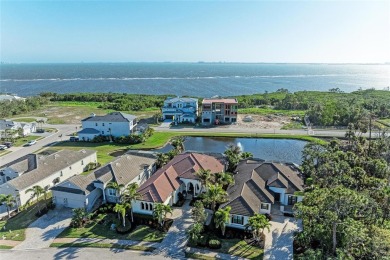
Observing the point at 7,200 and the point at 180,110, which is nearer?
the point at 7,200

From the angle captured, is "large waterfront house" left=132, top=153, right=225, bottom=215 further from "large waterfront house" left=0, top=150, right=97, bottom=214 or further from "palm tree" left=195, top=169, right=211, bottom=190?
"large waterfront house" left=0, top=150, right=97, bottom=214

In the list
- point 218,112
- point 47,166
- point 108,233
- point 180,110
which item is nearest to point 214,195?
point 108,233

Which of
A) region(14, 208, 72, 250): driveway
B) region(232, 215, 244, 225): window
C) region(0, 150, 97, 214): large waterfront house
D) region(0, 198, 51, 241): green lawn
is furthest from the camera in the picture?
region(0, 150, 97, 214): large waterfront house

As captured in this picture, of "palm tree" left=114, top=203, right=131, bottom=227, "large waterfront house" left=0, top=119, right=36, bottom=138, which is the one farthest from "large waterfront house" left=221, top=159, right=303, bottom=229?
"large waterfront house" left=0, top=119, right=36, bottom=138

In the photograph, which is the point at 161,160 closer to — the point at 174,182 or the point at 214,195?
the point at 174,182

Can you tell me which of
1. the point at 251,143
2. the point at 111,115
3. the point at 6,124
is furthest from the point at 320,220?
the point at 6,124

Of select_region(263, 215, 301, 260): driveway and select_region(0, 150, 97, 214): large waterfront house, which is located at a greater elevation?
select_region(0, 150, 97, 214): large waterfront house
